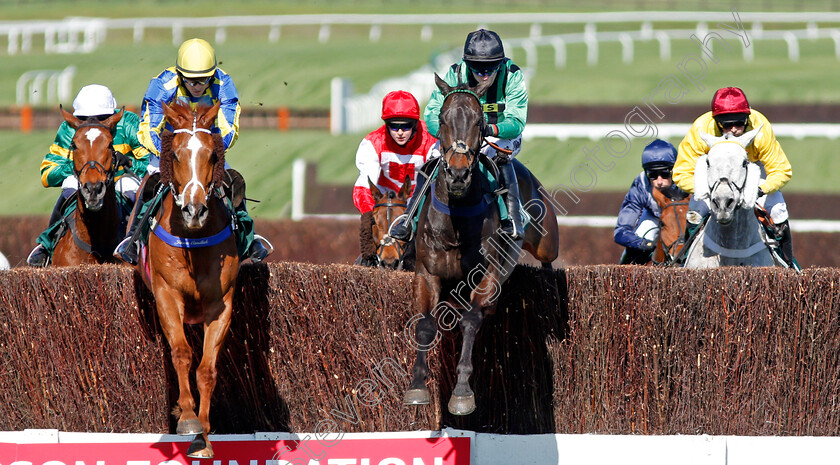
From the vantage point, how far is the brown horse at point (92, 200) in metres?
7.57

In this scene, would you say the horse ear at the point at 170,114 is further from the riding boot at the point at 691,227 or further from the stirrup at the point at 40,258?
the riding boot at the point at 691,227

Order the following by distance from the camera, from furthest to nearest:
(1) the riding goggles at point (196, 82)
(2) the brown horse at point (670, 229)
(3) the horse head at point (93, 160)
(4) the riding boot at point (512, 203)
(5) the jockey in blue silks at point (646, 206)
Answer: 1. (5) the jockey in blue silks at point (646, 206)
2. (2) the brown horse at point (670, 229)
3. (3) the horse head at point (93, 160)
4. (1) the riding goggles at point (196, 82)
5. (4) the riding boot at point (512, 203)

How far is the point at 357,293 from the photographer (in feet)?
23.0

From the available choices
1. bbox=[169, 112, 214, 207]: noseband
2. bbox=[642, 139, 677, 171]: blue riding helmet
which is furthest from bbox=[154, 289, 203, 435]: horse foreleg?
bbox=[642, 139, 677, 171]: blue riding helmet

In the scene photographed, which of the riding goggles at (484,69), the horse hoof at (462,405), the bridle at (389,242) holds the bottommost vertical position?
the horse hoof at (462,405)

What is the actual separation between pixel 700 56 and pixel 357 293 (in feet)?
66.8

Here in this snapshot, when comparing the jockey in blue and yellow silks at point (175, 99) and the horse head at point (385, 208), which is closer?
the jockey in blue and yellow silks at point (175, 99)

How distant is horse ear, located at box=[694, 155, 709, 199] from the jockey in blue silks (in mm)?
2405

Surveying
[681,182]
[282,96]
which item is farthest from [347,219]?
[282,96]

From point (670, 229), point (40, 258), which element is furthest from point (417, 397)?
point (40, 258)

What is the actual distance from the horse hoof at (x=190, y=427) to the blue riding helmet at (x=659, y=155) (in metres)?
5.02

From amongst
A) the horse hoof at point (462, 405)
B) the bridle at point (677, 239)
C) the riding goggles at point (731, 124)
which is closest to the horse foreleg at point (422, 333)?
the horse hoof at point (462, 405)

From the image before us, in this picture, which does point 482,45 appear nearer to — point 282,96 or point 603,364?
point 603,364

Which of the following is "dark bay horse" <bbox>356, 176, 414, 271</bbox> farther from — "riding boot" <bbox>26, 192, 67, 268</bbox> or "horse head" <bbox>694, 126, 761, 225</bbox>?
"horse head" <bbox>694, 126, 761, 225</bbox>
